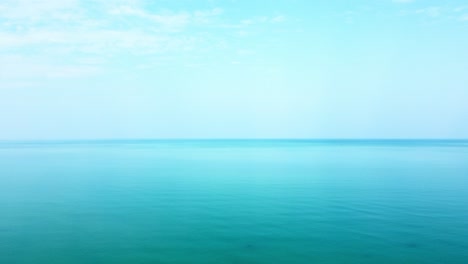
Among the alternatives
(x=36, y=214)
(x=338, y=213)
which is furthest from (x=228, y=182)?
(x=36, y=214)

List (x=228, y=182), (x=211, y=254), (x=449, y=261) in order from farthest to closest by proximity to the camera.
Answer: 1. (x=228, y=182)
2. (x=211, y=254)
3. (x=449, y=261)

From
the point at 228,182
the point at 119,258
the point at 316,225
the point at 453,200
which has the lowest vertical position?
the point at 119,258

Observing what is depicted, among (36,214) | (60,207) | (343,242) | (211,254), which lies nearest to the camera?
(211,254)

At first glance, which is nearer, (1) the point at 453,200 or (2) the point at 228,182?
(1) the point at 453,200

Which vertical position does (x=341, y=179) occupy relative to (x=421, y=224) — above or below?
above

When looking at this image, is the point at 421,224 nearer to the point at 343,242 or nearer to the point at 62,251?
the point at 343,242

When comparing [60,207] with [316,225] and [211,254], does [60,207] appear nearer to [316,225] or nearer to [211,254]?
[211,254]

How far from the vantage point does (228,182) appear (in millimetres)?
29047

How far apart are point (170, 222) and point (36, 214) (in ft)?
24.1

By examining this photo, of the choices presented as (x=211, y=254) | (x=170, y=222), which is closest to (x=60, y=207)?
(x=170, y=222)

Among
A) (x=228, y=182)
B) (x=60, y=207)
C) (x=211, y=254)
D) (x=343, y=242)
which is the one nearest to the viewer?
(x=211, y=254)

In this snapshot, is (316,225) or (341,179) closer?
(316,225)

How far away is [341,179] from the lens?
3077cm

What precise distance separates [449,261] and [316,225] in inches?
210
